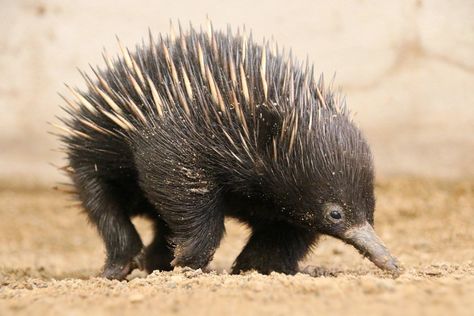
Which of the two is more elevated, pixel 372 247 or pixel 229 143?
pixel 229 143

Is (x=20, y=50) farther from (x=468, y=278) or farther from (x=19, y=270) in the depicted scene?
(x=468, y=278)

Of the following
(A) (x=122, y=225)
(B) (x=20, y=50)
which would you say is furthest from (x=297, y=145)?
(B) (x=20, y=50)

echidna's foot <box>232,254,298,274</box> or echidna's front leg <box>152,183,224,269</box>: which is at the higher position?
echidna's front leg <box>152,183,224,269</box>

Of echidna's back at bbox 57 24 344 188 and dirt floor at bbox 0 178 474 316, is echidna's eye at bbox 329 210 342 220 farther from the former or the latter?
echidna's back at bbox 57 24 344 188

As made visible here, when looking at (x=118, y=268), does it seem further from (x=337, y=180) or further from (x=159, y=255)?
(x=337, y=180)

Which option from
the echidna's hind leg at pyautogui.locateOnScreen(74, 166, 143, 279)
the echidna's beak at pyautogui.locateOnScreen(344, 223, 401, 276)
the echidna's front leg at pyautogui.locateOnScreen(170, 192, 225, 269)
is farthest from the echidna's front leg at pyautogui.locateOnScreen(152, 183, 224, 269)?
the echidna's beak at pyautogui.locateOnScreen(344, 223, 401, 276)

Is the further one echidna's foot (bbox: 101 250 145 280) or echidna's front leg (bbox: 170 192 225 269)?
echidna's foot (bbox: 101 250 145 280)

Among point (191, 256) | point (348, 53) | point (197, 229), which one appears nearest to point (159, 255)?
point (191, 256)
